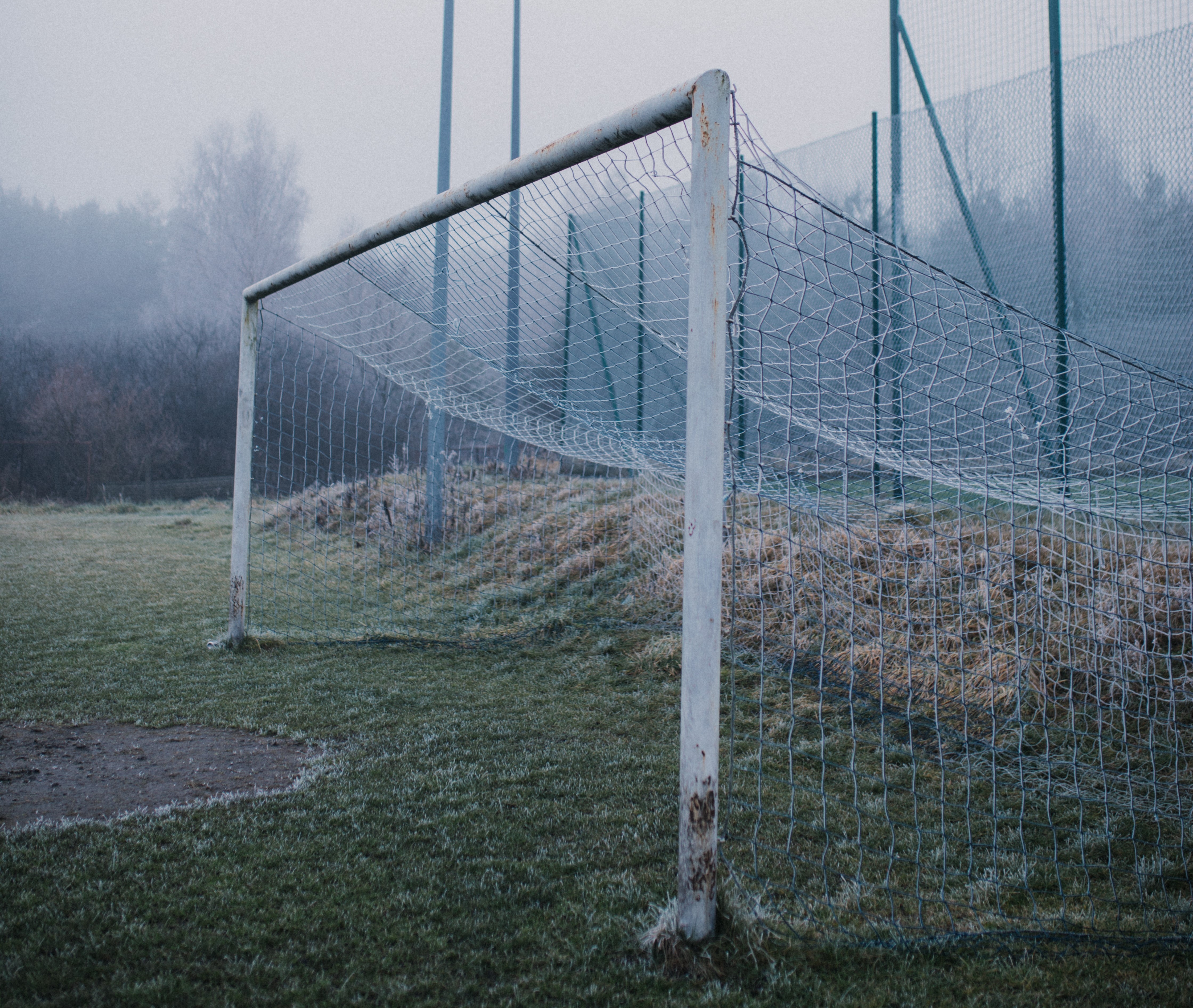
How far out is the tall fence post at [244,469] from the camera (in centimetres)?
564

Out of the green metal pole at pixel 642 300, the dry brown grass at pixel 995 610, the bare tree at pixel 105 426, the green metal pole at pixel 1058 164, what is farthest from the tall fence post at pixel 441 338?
the bare tree at pixel 105 426

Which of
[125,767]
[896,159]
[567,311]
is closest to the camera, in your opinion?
[125,767]

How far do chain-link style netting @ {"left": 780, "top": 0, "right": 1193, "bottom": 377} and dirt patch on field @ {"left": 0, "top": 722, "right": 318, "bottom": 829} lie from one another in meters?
5.99

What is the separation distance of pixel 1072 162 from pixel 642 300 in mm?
3933

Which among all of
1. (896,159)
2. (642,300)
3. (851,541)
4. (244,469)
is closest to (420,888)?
(851,541)

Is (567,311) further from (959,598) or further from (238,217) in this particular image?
(238,217)

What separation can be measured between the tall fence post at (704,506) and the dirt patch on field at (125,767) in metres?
1.98

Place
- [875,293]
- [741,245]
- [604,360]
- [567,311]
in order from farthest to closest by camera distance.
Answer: [604,360]
[875,293]
[567,311]
[741,245]

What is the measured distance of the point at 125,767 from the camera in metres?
3.34

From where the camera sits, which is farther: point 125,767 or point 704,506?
point 125,767

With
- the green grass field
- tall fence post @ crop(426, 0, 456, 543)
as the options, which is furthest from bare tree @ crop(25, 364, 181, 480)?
the green grass field

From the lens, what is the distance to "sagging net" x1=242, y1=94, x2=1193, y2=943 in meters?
2.59

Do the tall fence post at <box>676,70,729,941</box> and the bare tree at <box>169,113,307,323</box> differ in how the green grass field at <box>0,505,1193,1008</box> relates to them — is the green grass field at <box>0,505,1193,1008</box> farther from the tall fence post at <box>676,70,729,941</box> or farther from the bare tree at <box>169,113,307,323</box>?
the bare tree at <box>169,113,307,323</box>

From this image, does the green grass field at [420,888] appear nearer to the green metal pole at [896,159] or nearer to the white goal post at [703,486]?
the white goal post at [703,486]
